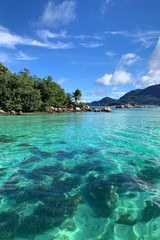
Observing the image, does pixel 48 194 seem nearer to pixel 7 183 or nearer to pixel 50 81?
pixel 7 183

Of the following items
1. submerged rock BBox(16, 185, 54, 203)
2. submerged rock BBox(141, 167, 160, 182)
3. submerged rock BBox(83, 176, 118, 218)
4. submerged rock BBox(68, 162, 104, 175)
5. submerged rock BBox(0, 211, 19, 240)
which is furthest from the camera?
submerged rock BBox(68, 162, 104, 175)

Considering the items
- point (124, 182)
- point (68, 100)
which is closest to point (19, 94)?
point (68, 100)

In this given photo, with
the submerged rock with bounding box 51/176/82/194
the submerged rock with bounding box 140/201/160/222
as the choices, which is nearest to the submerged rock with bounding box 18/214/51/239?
the submerged rock with bounding box 51/176/82/194

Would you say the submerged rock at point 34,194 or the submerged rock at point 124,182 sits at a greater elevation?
the submerged rock at point 34,194

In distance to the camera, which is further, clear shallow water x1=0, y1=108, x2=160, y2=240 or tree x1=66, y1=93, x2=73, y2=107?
tree x1=66, y1=93, x2=73, y2=107

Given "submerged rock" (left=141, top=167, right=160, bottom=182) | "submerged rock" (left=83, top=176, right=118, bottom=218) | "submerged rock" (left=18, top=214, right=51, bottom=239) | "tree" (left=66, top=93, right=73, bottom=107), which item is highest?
"tree" (left=66, top=93, right=73, bottom=107)

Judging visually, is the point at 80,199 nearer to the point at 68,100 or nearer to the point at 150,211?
A: the point at 150,211

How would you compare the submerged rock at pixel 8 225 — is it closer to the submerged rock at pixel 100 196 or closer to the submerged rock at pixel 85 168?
the submerged rock at pixel 100 196

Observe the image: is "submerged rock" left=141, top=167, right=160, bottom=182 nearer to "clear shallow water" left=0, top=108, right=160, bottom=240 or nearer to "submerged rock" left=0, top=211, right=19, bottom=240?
"clear shallow water" left=0, top=108, right=160, bottom=240

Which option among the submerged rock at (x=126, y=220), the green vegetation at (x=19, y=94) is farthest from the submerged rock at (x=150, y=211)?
the green vegetation at (x=19, y=94)

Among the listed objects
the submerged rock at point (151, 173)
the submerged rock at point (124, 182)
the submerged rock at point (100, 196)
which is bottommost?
the submerged rock at point (151, 173)

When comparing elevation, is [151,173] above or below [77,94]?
below

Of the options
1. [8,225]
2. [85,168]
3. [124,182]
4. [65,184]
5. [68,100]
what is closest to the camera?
[8,225]

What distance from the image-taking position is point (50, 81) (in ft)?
178
